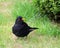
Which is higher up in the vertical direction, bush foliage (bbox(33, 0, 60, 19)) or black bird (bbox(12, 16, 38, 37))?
bush foliage (bbox(33, 0, 60, 19))

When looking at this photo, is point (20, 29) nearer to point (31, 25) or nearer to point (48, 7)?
point (31, 25)

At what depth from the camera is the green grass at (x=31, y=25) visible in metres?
7.01

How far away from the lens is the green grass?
23.0ft

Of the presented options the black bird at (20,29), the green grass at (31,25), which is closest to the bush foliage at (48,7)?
the green grass at (31,25)

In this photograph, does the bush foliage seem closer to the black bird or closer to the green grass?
the green grass

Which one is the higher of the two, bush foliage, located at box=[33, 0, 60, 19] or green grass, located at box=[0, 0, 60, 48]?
bush foliage, located at box=[33, 0, 60, 19]

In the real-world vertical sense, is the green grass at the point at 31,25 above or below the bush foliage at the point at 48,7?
below

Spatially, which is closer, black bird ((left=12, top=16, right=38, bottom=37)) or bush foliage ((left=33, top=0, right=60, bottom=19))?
black bird ((left=12, top=16, right=38, bottom=37))

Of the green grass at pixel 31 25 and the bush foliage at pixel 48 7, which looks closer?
the green grass at pixel 31 25

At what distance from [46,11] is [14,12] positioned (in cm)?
112

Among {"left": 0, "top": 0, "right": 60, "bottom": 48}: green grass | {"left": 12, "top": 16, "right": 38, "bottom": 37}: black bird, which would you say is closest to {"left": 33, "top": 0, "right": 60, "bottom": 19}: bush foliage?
{"left": 0, "top": 0, "right": 60, "bottom": 48}: green grass

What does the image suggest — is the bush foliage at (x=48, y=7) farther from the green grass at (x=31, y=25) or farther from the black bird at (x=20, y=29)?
the black bird at (x=20, y=29)

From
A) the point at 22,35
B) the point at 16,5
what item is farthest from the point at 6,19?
the point at 22,35

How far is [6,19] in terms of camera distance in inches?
338
